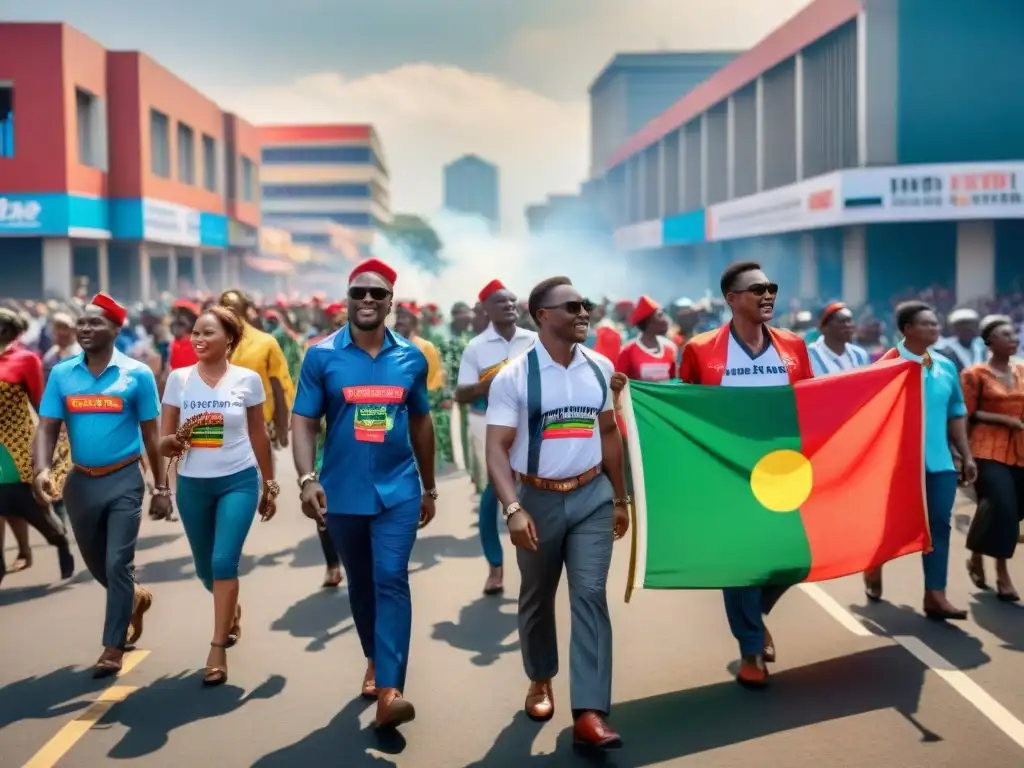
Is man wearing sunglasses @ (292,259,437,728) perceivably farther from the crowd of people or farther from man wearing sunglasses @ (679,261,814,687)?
man wearing sunglasses @ (679,261,814,687)

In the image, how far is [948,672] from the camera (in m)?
6.75

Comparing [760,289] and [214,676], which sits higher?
[760,289]

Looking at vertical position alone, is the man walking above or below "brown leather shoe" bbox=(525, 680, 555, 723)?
above

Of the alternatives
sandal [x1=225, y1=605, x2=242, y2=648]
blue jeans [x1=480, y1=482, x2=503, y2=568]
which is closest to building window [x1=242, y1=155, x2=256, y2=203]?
blue jeans [x1=480, y1=482, x2=503, y2=568]

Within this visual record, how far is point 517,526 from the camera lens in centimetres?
581

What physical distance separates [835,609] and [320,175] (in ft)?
440

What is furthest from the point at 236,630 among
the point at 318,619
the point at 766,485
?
the point at 766,485

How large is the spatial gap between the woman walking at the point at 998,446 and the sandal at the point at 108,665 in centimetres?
504

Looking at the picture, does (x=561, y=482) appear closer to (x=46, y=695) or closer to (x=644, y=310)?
(x=46, y=695)

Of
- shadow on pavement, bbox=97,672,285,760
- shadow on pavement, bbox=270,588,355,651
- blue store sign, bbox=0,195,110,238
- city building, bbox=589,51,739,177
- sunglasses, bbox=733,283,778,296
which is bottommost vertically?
shadow on pavement, bbox=97,672,285,760

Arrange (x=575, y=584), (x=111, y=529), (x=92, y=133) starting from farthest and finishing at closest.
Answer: (x=92, y=133) < (x=111, y=529) < (x=575, y=584)

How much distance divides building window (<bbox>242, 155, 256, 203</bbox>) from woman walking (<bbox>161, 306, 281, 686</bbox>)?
69.0 meters

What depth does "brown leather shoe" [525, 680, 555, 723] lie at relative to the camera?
6.12 m

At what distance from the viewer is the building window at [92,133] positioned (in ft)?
151
